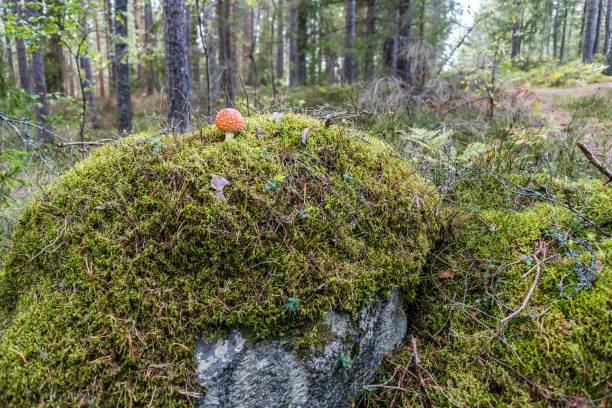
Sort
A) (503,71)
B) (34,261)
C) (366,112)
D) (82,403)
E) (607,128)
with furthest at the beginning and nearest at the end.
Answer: (503,71), (607,128), (366,112), (34,261), (82,403)

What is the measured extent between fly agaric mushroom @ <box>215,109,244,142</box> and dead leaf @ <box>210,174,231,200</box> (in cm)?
41

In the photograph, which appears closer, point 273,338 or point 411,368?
point 273,338

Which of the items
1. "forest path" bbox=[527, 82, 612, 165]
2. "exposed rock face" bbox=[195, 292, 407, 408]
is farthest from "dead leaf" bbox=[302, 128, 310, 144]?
"forest path" bbox=[527, 82, 612, 165]

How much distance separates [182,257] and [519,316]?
234 cm

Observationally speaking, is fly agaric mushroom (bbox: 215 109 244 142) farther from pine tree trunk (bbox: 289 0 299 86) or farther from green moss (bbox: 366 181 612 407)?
pine tree trunk (bbox: 289 0 299 86)

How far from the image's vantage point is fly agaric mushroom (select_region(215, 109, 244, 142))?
2.48m

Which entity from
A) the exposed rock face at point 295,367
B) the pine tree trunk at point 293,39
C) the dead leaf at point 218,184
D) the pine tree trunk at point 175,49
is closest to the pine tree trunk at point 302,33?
the pine tree trunk at point 293,39

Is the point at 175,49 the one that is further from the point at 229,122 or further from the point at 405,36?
the point at 405,36

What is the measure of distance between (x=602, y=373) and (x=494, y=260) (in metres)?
0.90

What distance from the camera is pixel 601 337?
72.3 inches

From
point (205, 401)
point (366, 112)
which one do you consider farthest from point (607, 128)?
point (205, 401)

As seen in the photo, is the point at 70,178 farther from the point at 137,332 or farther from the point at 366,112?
the point at 366,112

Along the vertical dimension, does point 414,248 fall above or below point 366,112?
below

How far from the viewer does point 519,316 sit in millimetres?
2121
